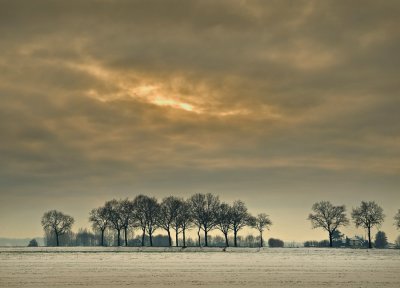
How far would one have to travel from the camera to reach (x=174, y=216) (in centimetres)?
15438

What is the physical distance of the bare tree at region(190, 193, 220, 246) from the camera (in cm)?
15275

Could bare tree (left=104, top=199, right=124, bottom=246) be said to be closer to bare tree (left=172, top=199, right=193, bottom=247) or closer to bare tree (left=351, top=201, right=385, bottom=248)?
bare tree (left=172, top=199, right=193, bottom=247)

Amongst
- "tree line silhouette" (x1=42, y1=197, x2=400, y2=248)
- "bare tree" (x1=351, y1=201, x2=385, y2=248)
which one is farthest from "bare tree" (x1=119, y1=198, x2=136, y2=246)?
"bare tree" (x1=351, y1=201, x2=385, y2=248)

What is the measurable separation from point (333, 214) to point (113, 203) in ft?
249

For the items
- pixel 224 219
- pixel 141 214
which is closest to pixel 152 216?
pixel 141 214

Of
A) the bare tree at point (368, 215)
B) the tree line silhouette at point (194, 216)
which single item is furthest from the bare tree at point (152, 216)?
the bare tree at point (368, 215)

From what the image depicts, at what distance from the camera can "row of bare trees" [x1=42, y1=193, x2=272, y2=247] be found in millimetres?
153250

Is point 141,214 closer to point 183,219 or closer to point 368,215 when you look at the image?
point 183,219

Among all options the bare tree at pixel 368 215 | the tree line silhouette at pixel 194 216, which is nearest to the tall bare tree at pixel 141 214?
the tree line silhouette at pixel 194 216

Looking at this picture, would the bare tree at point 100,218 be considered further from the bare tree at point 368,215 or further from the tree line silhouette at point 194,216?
the bare tree at point 368,215

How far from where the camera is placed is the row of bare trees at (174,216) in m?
153

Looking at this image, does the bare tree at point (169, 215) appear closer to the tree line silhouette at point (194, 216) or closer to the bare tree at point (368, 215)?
the tree line silhouette at point (194, 216)

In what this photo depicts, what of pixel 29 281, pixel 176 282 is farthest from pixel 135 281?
pixel 29 281

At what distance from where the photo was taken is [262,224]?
164625 millimetres
